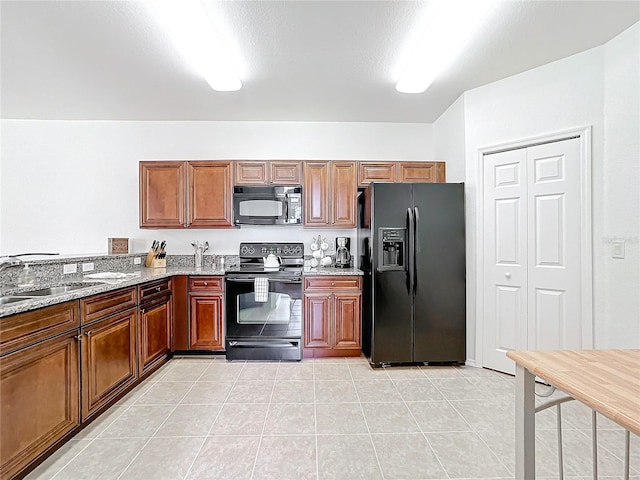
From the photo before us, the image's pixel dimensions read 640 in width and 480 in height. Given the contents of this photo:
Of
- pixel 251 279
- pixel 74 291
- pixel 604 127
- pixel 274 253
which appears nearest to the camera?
pixel 74 291

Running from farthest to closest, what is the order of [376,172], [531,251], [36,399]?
[376,172] < [531,251] < [36,399]

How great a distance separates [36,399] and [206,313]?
5.45 ft

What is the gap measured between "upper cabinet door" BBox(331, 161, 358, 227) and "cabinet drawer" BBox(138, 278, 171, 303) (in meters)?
1.86

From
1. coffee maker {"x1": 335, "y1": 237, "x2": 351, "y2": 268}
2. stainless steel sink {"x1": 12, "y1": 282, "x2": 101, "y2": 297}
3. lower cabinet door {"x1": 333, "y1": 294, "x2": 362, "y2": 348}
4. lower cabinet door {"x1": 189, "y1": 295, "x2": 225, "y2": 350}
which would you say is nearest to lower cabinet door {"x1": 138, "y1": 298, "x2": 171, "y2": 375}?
lower cabinet door {"x1": 189, "y1": 295, "x2": 225, "y2": 350}

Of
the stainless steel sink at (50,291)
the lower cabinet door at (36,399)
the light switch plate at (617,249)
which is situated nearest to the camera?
the lower cabinet door at (36,399)

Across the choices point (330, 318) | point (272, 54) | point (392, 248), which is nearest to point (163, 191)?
point (272, 54)

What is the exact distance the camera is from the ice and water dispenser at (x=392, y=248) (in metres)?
3.05

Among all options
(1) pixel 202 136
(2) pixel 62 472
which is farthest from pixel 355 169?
(2) pixel 62 472

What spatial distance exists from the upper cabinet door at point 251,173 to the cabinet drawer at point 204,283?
3.69 feet

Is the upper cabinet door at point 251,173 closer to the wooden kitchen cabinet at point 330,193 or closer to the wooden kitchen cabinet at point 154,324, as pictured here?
the wooden kitchen cabinet at point 330,193

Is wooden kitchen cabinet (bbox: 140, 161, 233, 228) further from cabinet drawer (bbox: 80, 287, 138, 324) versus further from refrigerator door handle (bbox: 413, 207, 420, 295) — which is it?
refrigerator door handle (bbox: 413, 207, 420, 295)

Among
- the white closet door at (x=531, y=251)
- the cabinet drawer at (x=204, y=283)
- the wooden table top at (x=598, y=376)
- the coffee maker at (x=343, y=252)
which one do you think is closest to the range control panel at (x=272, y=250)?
the coffee maker at (x=343, y=252)

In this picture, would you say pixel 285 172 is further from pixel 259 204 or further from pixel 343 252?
pixel 343 252

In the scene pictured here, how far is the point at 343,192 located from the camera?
3654 mm
